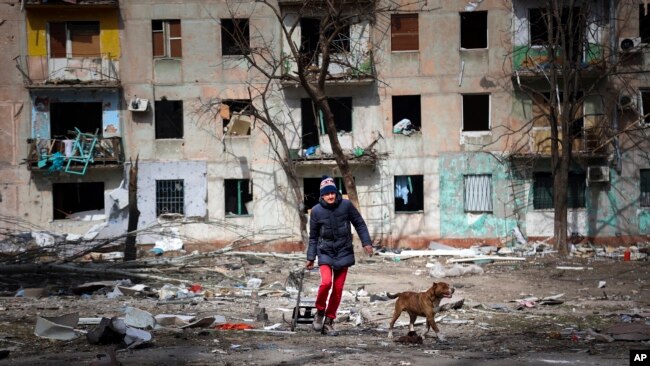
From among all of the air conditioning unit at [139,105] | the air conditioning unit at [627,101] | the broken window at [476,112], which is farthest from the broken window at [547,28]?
the air conditioning unit at [139,105]

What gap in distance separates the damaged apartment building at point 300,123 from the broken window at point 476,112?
0.05 meters

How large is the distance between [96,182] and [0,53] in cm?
560

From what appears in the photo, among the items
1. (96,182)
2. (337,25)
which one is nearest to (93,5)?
(96,182)

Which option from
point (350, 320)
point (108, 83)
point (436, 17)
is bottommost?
point (350, 320)

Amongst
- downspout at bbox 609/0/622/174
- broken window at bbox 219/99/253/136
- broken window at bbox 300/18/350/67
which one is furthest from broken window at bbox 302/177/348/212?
downspout at bbox 609/0/622/174

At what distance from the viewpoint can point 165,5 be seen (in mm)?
33250

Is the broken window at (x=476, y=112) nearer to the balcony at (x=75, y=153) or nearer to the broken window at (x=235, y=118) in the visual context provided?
the broken window at (x=235, y=118)

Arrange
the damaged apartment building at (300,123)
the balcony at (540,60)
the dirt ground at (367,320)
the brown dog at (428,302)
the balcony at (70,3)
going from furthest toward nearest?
the damaged apartment building at (300,123), the balcony at (70,3), the balcony at (540,60), the brown dog at (428,302), the dirt ground at (367,320)

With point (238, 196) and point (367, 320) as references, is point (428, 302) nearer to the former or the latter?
point (367, 320)

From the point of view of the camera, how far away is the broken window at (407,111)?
3344cm

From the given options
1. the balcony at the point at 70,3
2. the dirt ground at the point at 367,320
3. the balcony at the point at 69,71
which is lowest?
the dirt ground at the point at 367,320

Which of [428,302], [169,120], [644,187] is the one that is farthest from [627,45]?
[428,302]

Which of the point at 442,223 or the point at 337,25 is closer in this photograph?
the point at 337,25

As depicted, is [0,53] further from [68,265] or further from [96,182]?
[68,265]
